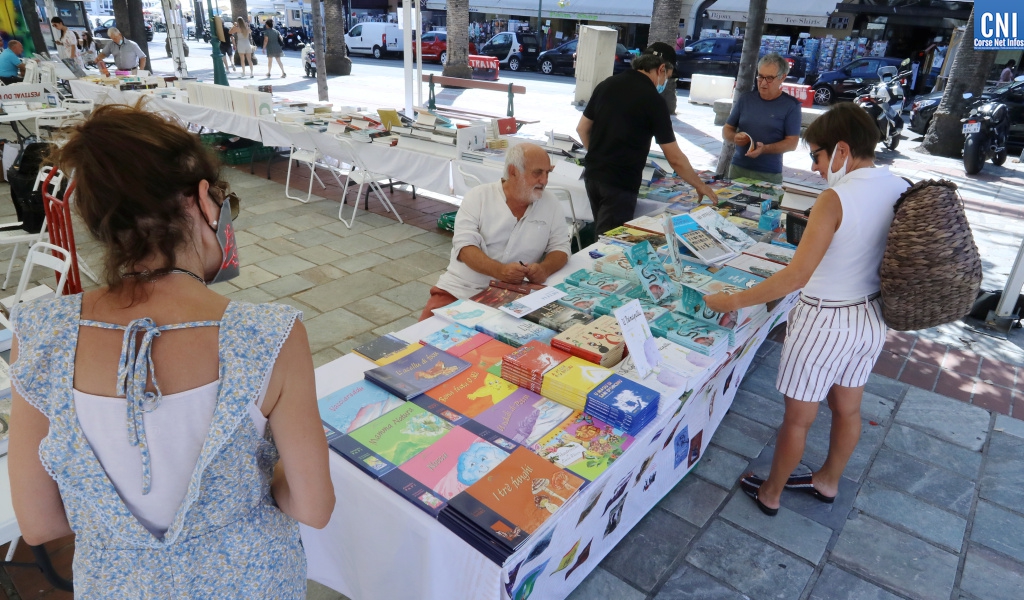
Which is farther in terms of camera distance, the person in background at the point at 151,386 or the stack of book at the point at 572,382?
the stack of book at the point at 572,382

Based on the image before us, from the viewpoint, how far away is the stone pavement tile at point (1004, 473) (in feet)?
8.36

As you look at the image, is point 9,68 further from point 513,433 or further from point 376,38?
point 376,38

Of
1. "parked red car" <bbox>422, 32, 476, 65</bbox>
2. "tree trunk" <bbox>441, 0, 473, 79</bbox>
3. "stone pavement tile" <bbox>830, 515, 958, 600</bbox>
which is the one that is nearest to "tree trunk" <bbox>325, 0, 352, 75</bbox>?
"tree trunk" <bbox>441, 0, 473, 79</bbox>

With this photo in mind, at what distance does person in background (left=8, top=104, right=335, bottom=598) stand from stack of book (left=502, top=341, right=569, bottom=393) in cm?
86

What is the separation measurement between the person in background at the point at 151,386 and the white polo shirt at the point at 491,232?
1.73 meters

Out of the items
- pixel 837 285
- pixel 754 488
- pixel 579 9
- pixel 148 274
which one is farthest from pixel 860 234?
pixel 579 9

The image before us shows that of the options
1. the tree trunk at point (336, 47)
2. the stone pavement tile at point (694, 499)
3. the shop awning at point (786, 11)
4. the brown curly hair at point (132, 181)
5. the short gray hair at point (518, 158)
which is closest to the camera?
the brown curly hair at point (132, 181)

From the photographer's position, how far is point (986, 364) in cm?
359

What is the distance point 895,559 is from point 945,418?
119 cm

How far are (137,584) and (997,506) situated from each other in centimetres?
301

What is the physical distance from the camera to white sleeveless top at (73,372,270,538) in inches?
35.9

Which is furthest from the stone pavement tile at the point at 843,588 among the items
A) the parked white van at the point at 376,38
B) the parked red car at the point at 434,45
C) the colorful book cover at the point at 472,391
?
the parked white van at the point at 376,38

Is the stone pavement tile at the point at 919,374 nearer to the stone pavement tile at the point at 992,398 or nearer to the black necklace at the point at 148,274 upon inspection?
the stone pavement tile at the point at 992,398

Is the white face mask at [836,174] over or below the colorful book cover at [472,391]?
over
